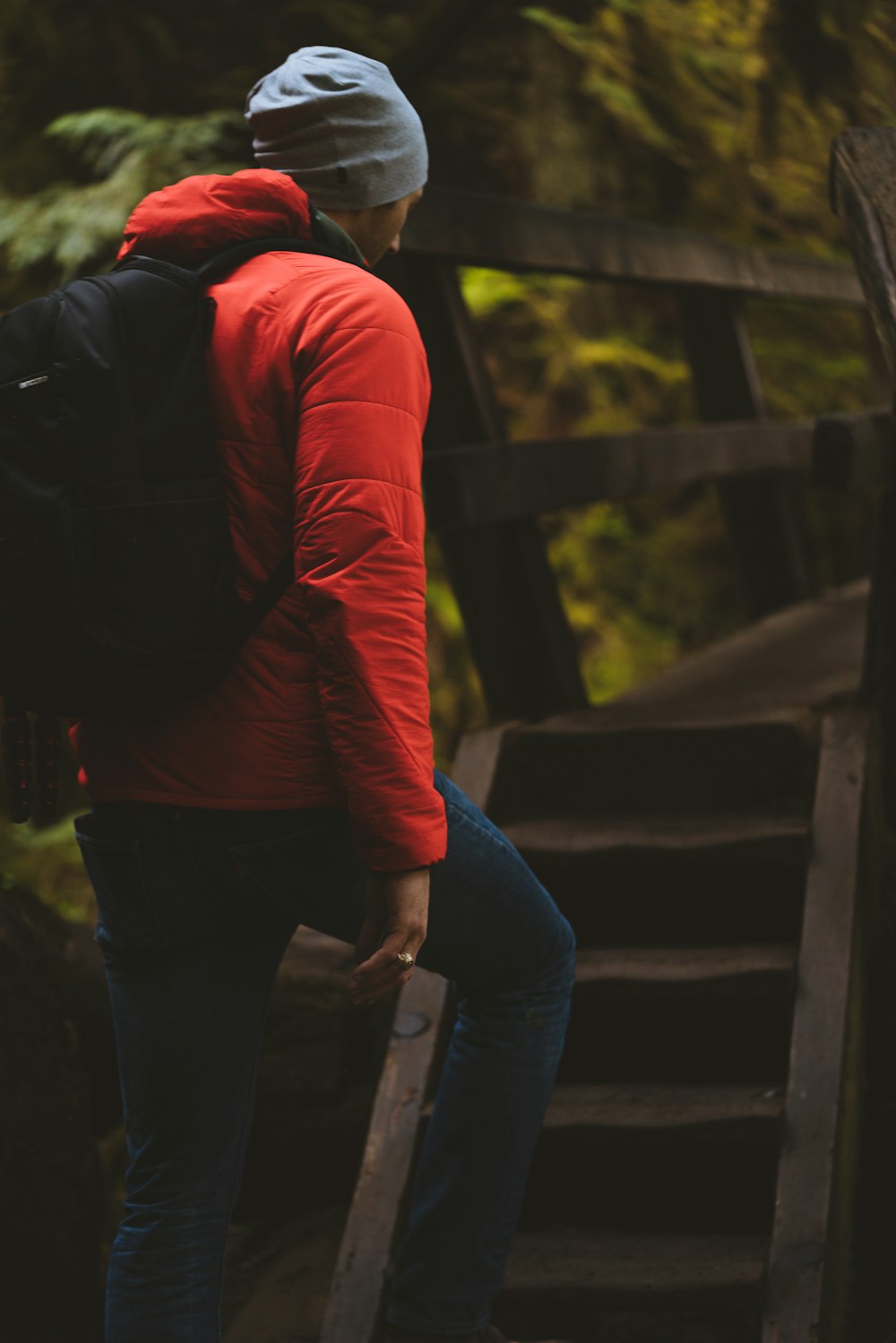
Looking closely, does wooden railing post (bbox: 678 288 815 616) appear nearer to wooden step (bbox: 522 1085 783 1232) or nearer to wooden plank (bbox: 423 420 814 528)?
wooden plank (bbox: 423 420 814 528)

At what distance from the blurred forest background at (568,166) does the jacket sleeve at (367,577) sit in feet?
10.2

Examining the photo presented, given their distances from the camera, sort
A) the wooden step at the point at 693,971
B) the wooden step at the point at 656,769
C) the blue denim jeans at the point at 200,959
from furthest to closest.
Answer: the wooden step at the point at 656,769 < the wooden step at the point at 693,971 < the blue denim jeans at the point at 200,959

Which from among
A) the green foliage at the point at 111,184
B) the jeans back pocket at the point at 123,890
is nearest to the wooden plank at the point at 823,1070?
the jeans back pocket at the point at 123,890

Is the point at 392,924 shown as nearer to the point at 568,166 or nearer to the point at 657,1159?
the point at 657,1159

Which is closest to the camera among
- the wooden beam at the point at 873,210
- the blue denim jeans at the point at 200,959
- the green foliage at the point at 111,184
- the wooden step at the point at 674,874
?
the blue denim jeans at the point at 200,959

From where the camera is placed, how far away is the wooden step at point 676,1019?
303 centimetres

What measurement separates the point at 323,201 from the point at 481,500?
1.52 m

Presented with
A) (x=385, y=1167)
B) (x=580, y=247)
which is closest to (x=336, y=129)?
(x=385, y=1167)

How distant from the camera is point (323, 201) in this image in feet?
6.94

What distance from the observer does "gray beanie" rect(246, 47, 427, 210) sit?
2.06 metres

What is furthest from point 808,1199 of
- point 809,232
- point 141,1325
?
point 809,232

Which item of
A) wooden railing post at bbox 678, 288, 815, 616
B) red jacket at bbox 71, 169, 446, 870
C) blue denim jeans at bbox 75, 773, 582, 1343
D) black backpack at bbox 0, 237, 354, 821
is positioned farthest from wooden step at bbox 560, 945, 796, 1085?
wooden railing post at bbox 678, 288, 815, 616

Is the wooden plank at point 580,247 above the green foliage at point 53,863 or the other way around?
above

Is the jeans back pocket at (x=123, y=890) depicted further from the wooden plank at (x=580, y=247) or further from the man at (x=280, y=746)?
the wooden plank at (x=580, y=247)
